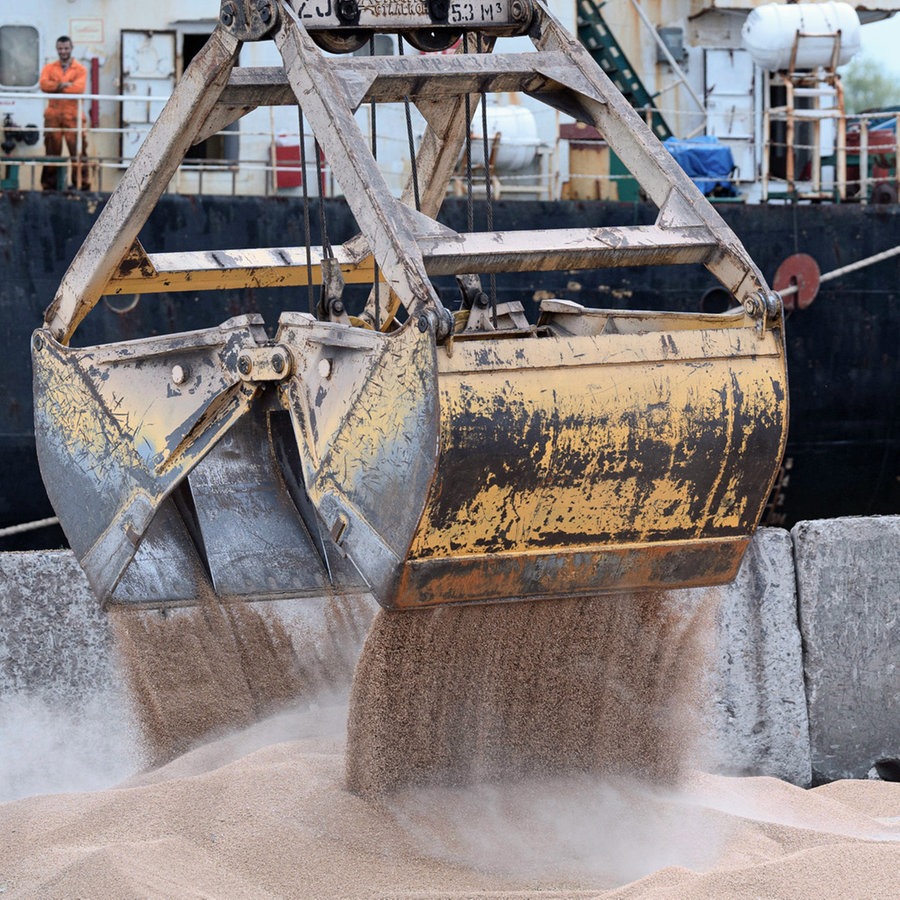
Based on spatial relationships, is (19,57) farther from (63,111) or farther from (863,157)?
(863,157)

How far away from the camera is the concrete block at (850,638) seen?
7.00 metres

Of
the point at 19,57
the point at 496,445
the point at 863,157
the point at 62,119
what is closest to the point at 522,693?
the point at 496,445

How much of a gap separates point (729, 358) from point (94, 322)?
8.01 metres

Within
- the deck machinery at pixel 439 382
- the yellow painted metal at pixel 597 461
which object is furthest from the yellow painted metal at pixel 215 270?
the yellow painted metal at pixel 597 461

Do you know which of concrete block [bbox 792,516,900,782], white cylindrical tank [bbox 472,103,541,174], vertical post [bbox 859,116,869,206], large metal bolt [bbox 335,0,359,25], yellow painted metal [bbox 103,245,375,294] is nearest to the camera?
large metal bolt [bbox 335,0,359,25]

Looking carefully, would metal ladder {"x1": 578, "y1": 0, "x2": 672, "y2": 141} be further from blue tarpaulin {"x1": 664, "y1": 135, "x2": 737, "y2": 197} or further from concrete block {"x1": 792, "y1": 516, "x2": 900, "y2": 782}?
concrete block {"x1": 792, "y1": 516, "x2": 900, "y2": 782}

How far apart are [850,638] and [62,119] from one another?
29.0ft

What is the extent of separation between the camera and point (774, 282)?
13508 millimetres

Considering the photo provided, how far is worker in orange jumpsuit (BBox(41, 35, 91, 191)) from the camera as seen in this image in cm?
1315

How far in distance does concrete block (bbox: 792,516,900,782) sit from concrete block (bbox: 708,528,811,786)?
7 cm

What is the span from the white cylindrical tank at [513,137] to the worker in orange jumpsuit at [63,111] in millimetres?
3494

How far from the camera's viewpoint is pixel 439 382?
444 cm

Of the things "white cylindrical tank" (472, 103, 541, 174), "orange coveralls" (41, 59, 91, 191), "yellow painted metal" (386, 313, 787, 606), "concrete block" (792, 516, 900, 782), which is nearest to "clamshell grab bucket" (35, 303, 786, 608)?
"yellow painted metal" (386, 313, 787, 606)

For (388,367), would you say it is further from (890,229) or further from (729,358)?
(890,229)
